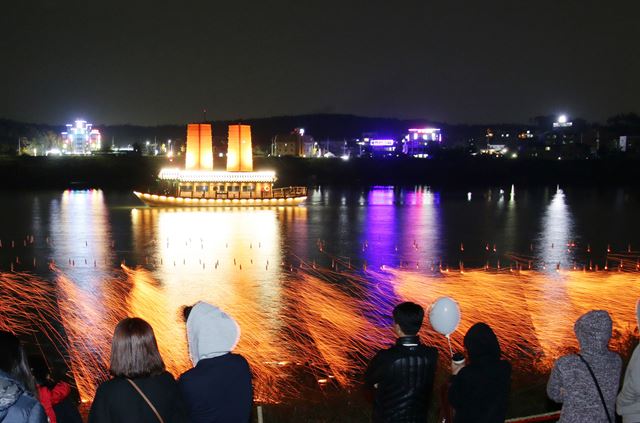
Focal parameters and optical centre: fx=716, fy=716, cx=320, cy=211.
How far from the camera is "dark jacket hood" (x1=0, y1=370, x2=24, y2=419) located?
2.85 metres

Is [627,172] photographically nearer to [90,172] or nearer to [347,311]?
[90,172]

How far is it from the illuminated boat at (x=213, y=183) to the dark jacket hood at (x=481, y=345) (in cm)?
4823

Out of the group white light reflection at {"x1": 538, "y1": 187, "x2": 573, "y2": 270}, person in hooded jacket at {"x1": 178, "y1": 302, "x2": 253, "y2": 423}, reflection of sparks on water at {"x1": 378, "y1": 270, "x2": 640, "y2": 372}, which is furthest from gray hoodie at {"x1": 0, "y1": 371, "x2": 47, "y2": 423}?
white light reflection at {"x1": 538, "y1": 187, "x2": 573, "y2": 270}

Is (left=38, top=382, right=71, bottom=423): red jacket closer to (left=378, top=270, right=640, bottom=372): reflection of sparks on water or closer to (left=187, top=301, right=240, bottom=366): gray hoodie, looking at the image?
(left=187, top=301, right=240, bottom=366): gray hoodie

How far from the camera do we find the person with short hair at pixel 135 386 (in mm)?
3480

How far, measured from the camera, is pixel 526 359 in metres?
11.6

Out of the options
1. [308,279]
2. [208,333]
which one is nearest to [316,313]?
[308,279]

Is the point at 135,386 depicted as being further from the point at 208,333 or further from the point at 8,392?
the point at 8,392

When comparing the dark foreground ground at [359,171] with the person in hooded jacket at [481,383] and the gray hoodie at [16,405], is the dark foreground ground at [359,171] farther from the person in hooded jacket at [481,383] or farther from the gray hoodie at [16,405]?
the gray hoodie at [16,405]

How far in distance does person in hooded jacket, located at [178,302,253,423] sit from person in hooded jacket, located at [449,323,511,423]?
1276 mm

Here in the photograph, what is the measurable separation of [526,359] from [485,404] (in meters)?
7.91

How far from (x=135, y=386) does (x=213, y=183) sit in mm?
50656

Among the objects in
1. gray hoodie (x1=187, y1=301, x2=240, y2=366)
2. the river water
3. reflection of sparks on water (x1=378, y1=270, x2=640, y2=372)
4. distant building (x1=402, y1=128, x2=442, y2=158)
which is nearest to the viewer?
gray hoodie (x1=187, y1=301, x2=240, y2=366)

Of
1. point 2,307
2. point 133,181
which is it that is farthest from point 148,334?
point 133,181
